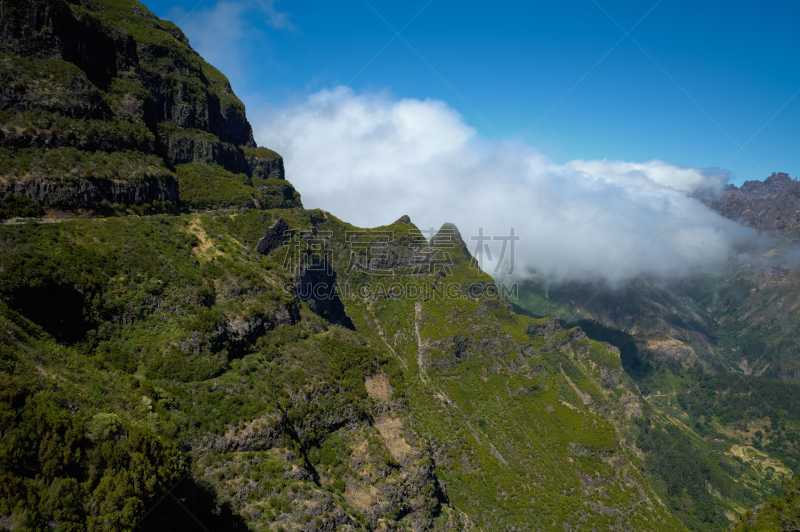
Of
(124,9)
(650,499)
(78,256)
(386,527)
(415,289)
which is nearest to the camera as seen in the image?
(78,256)

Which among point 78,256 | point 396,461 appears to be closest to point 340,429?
point 396,461

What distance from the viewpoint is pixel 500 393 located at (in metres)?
126

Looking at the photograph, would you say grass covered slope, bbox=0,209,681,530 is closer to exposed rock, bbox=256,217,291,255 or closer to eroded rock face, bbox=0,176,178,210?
exposed rock, bbox=256,217,291,255

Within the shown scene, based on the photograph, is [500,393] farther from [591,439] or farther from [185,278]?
[185,278]

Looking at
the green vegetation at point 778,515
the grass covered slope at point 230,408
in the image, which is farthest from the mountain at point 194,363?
the green vegetation at point 778,515

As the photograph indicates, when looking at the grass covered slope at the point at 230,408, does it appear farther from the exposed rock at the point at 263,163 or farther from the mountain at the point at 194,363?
the exposed rock at the point at 263,163

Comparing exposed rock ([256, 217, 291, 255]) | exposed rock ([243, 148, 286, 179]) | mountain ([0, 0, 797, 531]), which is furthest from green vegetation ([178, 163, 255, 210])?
exposed rock ([243, 148, 286, 179])

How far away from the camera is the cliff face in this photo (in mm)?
57312

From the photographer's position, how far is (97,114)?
67.1 m

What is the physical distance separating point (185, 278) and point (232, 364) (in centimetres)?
1571

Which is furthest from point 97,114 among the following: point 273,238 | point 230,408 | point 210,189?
point 230,408

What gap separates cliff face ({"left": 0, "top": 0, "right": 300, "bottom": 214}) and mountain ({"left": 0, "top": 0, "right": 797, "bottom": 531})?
341mm

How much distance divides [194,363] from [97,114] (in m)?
47.7

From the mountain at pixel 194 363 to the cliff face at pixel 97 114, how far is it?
341 millimetres
